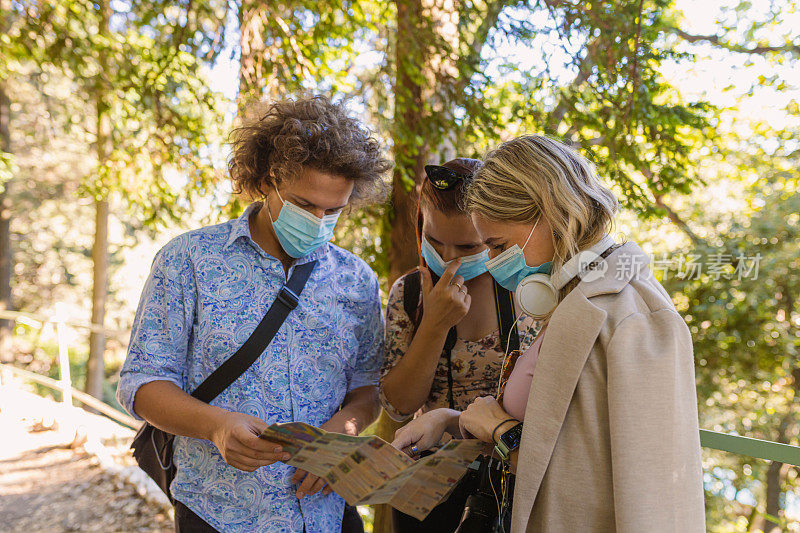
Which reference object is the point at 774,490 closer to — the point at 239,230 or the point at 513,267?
the point at 513,267

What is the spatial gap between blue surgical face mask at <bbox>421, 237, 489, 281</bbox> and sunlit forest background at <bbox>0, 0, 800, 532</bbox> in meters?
0.52

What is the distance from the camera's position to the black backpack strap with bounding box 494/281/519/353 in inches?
82.6

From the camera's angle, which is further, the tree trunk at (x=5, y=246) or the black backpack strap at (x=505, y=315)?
the tree trunk at (x=5, y=246)

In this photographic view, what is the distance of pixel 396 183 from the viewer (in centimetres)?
383

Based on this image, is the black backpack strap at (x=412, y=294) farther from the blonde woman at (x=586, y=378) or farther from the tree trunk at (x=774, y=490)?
the tree trunk at (x=774, y=490)

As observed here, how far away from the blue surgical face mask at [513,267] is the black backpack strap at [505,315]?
380 mm

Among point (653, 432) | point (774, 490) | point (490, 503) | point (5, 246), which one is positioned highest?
point (5, 246)

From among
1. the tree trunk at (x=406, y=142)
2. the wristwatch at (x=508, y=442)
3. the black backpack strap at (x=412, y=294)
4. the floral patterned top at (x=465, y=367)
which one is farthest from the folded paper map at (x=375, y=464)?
the tree trunk at (x=406, y=142)

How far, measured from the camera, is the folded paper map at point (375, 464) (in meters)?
1.38

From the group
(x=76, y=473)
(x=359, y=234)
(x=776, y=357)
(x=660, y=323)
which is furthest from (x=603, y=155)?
(x=76, y=473)

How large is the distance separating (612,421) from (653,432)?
81mm

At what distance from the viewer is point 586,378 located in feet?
4.53

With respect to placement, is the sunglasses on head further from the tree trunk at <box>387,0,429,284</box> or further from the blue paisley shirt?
the tree trunk at <box>387,0,429,284</box>

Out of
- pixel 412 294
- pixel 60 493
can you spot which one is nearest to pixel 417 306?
pixel 412 294
